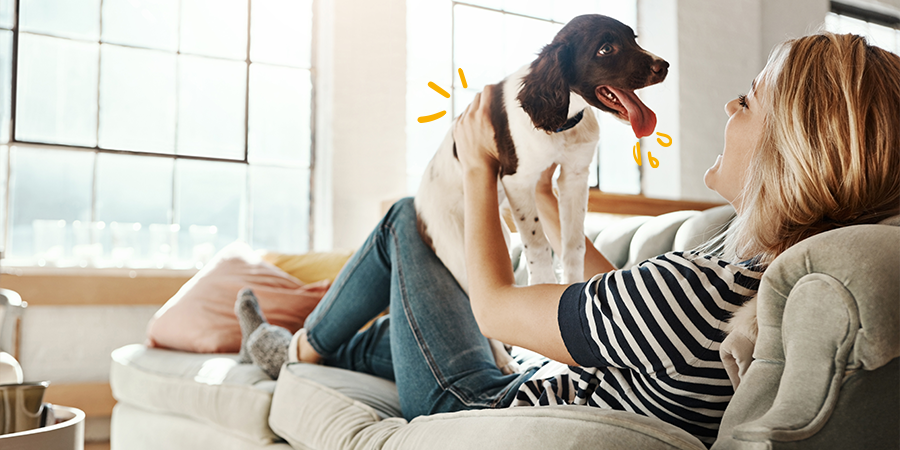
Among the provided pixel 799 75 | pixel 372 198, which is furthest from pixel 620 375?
pixel 372 198

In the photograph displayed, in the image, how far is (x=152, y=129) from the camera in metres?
2.75

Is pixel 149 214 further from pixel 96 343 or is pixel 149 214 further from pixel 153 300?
pixel 96 343

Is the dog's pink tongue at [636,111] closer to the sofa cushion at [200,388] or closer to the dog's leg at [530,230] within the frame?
the dog's leg at [530,230]

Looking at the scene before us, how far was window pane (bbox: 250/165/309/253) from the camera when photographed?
9.62 feet

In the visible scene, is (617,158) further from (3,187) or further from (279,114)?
(3,187)

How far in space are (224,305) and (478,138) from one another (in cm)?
131

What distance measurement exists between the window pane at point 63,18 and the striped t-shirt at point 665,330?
2.85m

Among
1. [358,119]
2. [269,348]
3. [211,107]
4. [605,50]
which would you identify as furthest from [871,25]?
[211,107]

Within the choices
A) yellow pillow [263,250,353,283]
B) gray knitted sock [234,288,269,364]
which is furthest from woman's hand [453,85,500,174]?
yellow pillow [263,250,353,283]

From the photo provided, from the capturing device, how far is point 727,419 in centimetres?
51

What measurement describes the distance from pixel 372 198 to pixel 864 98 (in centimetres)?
239

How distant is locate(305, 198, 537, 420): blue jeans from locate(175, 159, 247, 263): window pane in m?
1.80

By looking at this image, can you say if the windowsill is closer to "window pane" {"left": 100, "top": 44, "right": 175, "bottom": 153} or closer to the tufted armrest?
"window pane" {"left": 100, "top": 44, "right": 175, "bottom": 153}

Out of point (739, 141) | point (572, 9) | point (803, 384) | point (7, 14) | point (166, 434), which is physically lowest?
point (166, 434)
